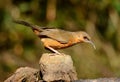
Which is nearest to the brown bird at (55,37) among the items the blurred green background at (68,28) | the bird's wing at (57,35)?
the bird's wing at (57,35)

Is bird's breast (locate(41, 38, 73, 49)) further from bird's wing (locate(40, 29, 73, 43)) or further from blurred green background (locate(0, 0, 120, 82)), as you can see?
blurred green background (locate(0, 0, 120, 82))

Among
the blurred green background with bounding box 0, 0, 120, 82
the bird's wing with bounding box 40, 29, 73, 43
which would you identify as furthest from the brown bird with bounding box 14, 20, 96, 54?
the blurred green background with bounding box 0, 0, 120, 82

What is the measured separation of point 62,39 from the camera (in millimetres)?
3639

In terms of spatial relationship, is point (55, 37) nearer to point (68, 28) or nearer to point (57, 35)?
point (57, 35)

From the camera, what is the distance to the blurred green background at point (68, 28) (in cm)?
744

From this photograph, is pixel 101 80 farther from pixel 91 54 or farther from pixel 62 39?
pixel 91 54

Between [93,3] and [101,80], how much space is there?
4.59 meters

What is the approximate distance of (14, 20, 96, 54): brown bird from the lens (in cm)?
361

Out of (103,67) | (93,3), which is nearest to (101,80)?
(103,67)

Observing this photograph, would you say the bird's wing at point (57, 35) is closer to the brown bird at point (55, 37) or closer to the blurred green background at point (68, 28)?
the brown bird at point (55, 37)

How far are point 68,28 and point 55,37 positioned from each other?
398 centimetres

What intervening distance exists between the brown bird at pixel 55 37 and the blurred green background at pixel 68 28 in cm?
351

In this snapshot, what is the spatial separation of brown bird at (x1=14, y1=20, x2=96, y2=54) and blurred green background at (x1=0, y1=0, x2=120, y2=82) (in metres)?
3.51

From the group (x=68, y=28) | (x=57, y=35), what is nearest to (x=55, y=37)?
(x=57, y=35)
